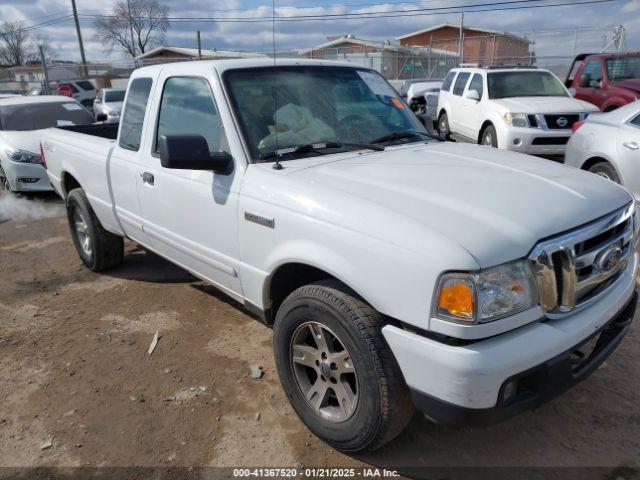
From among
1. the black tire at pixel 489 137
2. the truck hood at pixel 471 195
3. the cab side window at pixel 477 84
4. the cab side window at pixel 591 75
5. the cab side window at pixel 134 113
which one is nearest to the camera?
the truck hood at pixel 471 195

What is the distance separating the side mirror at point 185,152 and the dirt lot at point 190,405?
147 centimetres

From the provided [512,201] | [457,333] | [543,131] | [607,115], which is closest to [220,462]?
[457,333]

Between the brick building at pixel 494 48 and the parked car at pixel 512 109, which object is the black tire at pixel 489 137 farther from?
the brick building at pixel 494 48

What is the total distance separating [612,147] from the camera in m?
5.77

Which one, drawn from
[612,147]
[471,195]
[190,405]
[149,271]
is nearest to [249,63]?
[471,195]

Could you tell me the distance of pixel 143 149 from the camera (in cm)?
383

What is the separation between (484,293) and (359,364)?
0.66 metres

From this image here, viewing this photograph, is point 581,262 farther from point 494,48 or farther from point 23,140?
point 494,48

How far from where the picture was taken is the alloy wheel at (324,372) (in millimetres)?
2555

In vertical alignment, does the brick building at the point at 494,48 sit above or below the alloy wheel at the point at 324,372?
above

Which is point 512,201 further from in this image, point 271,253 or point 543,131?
point 543,131

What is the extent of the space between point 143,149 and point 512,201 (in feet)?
8.82

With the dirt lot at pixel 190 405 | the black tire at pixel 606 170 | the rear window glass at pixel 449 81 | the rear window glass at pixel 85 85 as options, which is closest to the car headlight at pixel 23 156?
the dirt lot at pixel 190 405

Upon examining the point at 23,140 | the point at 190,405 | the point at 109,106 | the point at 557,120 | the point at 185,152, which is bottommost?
the point at 190,405
